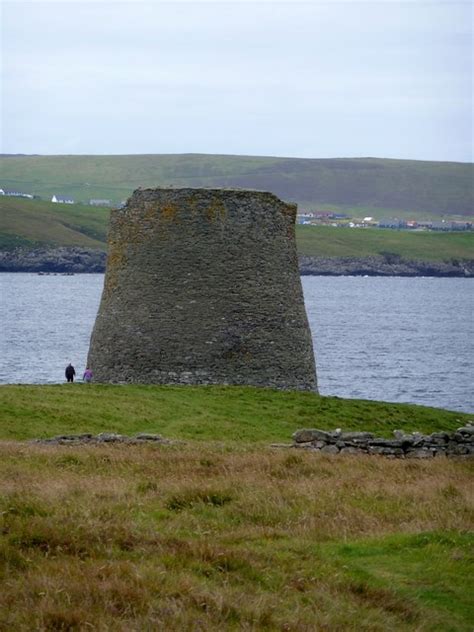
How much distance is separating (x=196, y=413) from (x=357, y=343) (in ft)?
211

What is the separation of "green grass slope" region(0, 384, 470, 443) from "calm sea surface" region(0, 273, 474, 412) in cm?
2084

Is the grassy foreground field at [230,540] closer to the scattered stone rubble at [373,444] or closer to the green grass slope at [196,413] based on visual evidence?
the scattered stone rubble at [373,444]

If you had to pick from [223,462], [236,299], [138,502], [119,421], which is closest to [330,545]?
[138,502]

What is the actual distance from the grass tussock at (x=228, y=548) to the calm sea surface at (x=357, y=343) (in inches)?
1478

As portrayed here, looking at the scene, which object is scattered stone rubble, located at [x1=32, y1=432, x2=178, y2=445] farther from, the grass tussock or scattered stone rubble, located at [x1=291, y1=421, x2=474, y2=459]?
the grass tussock

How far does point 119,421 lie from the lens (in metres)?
25.4

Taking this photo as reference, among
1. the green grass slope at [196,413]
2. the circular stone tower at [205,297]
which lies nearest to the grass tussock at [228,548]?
the green grass slope at [196,413]

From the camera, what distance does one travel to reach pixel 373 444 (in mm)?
20000

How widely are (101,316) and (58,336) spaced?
51.2 metres

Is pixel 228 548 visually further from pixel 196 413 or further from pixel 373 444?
pixel 196 413

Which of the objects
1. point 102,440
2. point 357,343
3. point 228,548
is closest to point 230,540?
point 228,548

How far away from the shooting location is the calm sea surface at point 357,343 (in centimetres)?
5876

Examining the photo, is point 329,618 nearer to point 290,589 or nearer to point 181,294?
point 290,589

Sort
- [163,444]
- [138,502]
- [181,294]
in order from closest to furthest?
[138,502] → [163,444] → [181,294]
